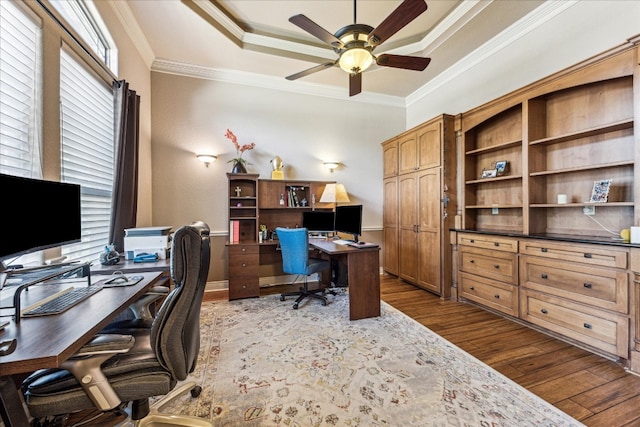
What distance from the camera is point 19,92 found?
152 centimetres

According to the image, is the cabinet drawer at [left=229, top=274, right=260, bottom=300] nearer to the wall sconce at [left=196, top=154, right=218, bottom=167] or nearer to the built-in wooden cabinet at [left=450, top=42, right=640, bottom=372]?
the wall sconce at [left=196, top=154, right=218, bottom=167]

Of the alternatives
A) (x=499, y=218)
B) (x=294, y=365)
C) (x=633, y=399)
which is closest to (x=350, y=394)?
(x=294, y=365)

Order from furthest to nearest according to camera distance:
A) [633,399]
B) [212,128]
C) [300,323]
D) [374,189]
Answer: [374,189] → [212,128] → [300,323] → [633,399]

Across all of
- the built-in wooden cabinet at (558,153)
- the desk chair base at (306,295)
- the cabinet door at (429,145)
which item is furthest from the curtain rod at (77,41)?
the built-in wooden cabinet at (558,153)

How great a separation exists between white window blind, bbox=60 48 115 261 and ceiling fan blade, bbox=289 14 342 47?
1649 mm

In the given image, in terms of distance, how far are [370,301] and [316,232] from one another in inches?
57.7

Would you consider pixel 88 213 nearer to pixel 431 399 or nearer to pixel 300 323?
pixel 300 323

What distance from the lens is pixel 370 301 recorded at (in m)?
2.99

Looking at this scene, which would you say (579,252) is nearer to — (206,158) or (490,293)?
(490,293)

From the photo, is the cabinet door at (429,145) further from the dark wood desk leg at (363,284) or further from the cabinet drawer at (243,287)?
the cabinet drawer at (243,287)

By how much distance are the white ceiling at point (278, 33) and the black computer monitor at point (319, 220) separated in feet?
6.81

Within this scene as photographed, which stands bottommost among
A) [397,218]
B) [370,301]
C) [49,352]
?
[370,301]

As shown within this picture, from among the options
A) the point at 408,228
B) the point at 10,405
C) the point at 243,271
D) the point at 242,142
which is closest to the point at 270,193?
the point at 242,142

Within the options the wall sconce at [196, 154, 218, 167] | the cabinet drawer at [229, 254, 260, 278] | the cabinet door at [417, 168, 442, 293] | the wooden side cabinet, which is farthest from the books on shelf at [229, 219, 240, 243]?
the cabinet door at [417, 168, 442, 293]
